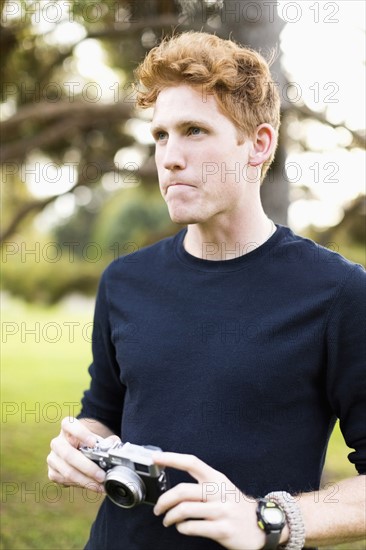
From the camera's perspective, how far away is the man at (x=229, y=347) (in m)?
1.48

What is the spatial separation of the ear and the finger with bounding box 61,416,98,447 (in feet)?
2.81

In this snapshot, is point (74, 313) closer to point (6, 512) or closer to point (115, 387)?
point (6, 512)

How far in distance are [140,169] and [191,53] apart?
224 centimetres

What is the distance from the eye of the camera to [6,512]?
4371 millimetres

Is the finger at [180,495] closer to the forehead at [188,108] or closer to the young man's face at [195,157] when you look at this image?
the young man's face at [195,157]

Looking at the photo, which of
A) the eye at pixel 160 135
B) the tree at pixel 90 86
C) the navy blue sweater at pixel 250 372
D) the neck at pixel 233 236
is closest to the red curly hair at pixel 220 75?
the eye at pixel 160 135

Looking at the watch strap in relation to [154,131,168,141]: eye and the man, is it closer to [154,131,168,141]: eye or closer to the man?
the man

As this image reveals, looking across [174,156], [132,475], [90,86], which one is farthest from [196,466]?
[90,86]

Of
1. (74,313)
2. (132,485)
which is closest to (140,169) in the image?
(132,485)

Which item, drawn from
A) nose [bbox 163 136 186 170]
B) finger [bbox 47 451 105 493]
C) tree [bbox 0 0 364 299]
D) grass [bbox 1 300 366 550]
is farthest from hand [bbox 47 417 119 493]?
tree [bbox 0 0 364 299]

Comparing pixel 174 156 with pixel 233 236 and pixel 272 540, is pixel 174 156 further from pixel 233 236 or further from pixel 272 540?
pixel 272 540

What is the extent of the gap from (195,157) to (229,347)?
511 millimetres

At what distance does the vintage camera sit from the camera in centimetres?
145

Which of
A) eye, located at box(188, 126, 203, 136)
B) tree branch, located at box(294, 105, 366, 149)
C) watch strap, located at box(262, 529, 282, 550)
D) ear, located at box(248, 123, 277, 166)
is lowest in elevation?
watch strap, located at box(262, 529, 282, 550)
